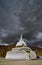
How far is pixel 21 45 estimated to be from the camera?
43.4 meters

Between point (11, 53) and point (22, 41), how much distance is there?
24.8 feet

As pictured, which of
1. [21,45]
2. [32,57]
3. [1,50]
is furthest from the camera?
[1,50]

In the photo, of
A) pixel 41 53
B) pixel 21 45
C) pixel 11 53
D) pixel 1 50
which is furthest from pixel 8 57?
pixel 41 53

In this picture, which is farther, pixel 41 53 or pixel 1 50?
pixel 41 53

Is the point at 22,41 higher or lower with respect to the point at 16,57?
higher

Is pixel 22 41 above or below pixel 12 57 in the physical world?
above

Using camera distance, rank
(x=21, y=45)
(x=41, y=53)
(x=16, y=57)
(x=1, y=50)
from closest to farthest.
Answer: (x=16, y=57) < (x=21, y=45) < (x=1, y=50) < (x=41, y=53)

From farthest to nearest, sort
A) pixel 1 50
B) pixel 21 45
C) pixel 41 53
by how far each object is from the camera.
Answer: pixel 41 53 → pixel 1 50 → pixel 21 45

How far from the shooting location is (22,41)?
145 feet

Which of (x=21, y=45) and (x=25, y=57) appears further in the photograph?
(x=21, y=45)

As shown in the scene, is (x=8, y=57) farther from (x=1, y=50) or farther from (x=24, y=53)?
(x=1, y=50)

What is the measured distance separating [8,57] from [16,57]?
5.54 feet

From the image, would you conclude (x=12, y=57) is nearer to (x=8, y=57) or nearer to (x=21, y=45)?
(x=8, y=57)

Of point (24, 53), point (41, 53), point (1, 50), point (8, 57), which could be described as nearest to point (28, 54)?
point (24, 53)
